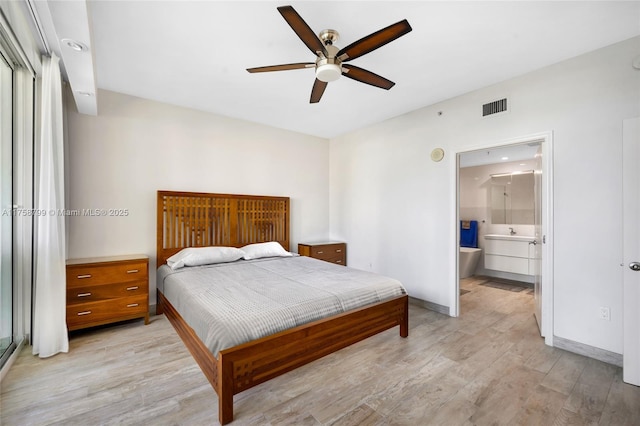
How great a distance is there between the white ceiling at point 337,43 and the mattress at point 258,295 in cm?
204

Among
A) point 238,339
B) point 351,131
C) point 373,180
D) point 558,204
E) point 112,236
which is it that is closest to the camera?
point 238,339

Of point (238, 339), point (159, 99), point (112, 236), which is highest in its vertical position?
point (159, 99)

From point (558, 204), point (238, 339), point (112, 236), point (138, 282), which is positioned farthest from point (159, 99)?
point (558, 204)

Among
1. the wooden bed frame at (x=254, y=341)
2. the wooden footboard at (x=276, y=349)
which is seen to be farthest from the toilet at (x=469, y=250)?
the wooden footboard at (x=276, y=349)

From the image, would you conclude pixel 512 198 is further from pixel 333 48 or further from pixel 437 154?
pixel 333 48

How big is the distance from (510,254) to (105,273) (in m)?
6.25

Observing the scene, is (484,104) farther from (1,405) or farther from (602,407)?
(1,405)

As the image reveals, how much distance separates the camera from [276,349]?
186cm

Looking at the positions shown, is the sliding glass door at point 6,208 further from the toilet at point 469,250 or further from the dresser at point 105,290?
the toilet at point 469,250

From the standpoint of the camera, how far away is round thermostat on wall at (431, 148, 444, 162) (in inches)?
138

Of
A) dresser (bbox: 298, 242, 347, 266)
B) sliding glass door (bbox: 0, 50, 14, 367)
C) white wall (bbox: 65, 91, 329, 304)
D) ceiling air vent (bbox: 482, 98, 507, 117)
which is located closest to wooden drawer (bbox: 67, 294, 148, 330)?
sliding glass door (bbox: 0, 50, 14, 367)

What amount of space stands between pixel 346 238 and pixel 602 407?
3.63m

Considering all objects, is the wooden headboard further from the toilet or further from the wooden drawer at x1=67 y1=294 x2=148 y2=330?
the toilet

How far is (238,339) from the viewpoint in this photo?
1720 millimetres
